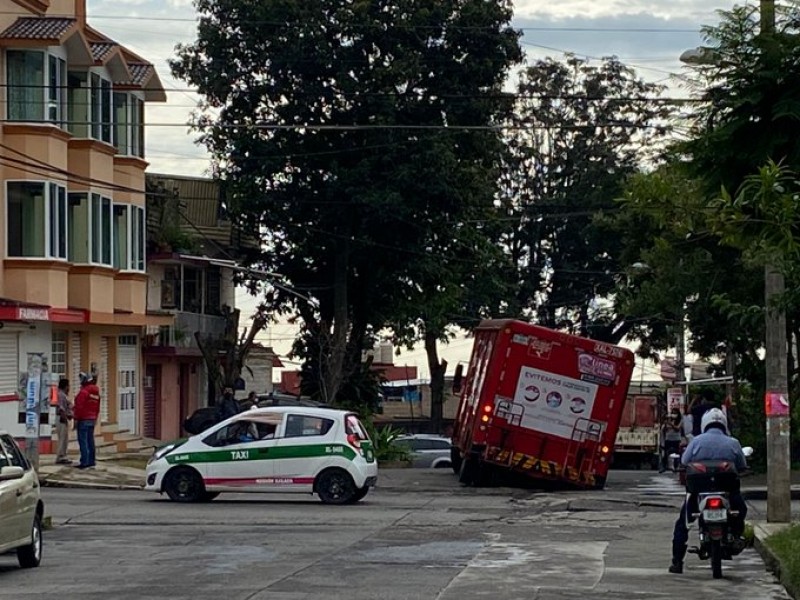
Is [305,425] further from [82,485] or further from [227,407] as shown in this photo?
[227,407]

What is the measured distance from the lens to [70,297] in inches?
1501

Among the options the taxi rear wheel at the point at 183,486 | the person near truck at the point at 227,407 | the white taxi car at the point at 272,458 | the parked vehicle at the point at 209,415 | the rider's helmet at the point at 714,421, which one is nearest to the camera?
the rider's helmet at the point at 714,421

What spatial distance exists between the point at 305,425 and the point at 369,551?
8.04m

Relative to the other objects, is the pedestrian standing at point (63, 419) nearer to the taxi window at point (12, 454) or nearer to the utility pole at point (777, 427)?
the taxi window at point (12, 454)

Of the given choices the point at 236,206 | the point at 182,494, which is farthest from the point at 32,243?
the point at 236,206

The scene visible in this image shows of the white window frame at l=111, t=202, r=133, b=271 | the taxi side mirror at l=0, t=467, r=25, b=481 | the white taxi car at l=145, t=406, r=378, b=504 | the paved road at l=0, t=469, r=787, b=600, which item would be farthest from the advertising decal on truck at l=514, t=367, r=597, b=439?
the taxi side mirror at l=0, t=467, r=25, b=481

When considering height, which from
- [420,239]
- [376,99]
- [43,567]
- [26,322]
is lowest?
[43,567]

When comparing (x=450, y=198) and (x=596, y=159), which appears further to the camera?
(x=596, y=159)

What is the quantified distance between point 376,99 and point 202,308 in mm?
11148

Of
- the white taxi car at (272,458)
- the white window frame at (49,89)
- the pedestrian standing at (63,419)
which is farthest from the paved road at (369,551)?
the white window frame at (49,89)

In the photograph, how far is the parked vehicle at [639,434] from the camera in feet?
162

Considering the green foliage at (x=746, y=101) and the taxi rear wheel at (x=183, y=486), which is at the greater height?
the green foliage at (x=746, y=101)

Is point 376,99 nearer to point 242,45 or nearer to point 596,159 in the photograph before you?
point 242,45

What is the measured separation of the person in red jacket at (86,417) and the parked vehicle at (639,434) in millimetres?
20735
